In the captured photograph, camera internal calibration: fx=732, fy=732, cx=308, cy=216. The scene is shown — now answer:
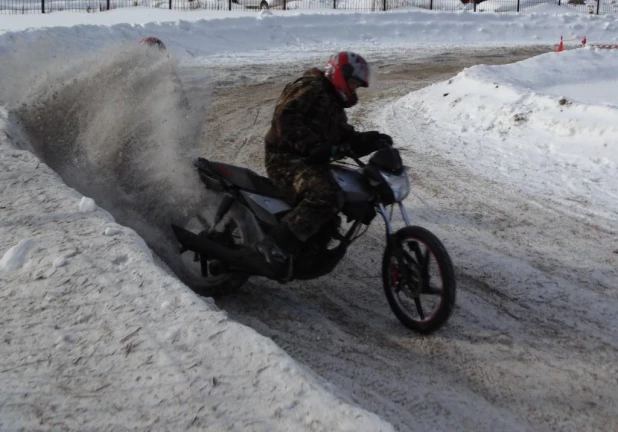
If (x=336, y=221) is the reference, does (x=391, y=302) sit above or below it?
below

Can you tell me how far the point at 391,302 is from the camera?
532 centimetres

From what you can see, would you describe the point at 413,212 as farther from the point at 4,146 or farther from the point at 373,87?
the point at 4,146

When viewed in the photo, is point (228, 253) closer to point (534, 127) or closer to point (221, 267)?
point (221, 267)

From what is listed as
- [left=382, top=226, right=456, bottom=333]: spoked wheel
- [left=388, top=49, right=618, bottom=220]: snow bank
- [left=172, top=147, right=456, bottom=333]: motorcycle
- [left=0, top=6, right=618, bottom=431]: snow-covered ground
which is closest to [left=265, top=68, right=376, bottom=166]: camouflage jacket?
[left=172, top=147, right=456, bottom=333]: motorcycle

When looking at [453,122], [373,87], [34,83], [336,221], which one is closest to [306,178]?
[336,221]

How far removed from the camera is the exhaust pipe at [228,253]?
18.1ft

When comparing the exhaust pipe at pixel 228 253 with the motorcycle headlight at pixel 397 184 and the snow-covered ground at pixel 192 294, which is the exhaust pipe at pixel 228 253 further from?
the motorcycle headlight at pixel 397 184

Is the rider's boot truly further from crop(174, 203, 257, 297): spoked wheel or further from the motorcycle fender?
crop(174, 203, 257, 297): spoked wheel

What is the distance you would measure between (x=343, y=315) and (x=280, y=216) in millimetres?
883

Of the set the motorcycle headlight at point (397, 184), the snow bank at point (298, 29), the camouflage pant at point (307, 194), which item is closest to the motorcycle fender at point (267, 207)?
the camouflage pant at point (307, 194)

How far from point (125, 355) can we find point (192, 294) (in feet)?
2.02

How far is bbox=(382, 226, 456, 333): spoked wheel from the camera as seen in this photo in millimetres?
4859

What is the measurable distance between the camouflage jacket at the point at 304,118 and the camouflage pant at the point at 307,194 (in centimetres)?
12

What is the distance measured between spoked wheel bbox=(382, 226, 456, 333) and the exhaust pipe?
2.99 feet
